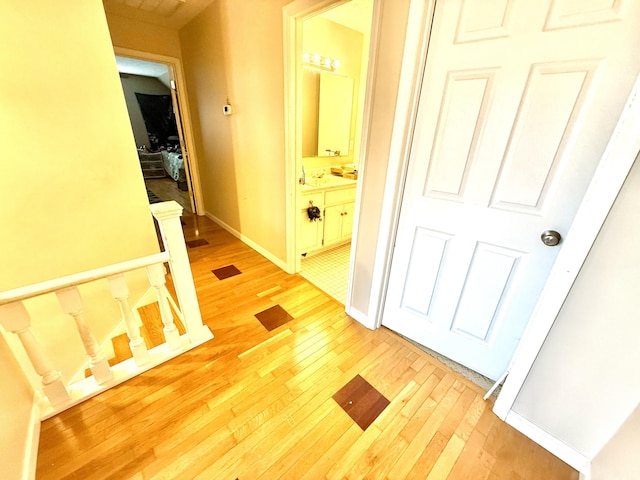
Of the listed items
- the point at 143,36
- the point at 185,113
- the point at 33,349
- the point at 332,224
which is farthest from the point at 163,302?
the point at 143,36

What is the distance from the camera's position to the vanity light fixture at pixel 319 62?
2.65m

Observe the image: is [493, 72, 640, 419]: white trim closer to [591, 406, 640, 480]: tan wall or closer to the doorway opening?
[591, 406, 640, 480]: tan wall

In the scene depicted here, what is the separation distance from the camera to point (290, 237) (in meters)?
2.37

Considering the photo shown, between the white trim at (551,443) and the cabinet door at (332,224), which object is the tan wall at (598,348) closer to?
the white trim at (551,443)

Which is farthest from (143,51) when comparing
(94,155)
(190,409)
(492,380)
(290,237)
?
(492,380)

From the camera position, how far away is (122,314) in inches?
52.1

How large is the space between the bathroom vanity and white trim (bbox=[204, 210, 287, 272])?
25 centimetres

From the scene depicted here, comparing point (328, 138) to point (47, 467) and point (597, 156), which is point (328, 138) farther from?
point (47, 467)


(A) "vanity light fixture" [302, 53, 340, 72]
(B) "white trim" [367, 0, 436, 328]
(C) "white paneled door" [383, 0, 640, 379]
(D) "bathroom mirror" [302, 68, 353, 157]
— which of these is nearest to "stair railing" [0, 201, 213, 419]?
(B) "white trim" [367, 0, 436, 328]

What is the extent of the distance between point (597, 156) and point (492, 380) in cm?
124

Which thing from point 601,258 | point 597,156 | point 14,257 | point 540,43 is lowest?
point 14,257

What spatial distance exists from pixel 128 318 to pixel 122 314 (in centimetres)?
4

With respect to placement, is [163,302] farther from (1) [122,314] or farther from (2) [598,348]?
(2) [598,348]

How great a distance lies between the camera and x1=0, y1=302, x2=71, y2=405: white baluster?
0.99 meters
